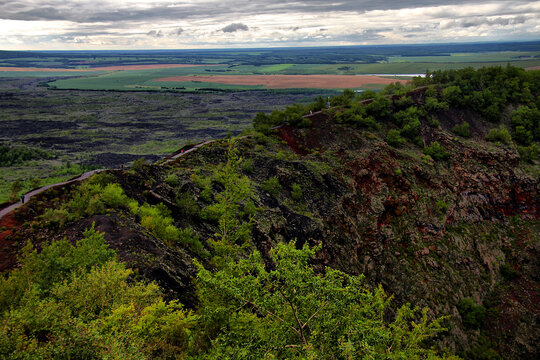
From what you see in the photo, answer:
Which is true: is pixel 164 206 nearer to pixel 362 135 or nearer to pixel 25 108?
pixel 362 135

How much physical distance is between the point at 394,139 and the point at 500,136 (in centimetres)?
1890

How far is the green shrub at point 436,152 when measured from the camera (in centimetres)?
4732

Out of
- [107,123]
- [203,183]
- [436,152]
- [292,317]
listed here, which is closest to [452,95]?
[436,152]

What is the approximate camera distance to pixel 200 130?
89.8 m

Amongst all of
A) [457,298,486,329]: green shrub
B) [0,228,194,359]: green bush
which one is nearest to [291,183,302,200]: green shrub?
[457,298,486,329]: green shrub

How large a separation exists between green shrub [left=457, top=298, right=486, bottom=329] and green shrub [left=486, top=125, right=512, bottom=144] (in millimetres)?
30632

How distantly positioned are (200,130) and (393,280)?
68.8 metres

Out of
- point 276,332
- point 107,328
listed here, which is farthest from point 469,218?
point 107,328

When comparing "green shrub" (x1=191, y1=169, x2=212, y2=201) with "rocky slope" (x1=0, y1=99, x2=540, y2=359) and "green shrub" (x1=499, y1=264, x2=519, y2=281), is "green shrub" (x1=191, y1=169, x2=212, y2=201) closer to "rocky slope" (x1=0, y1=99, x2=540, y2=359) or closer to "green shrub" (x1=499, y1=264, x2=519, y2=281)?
"rocky slope" (x1=0, y1=99, x2=540, y2=359)

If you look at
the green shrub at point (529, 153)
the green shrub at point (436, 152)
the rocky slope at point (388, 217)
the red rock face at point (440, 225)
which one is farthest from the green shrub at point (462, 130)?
the green shrub at point (529, 153)

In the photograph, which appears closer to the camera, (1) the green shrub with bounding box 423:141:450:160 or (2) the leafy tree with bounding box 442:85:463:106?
(1) the green shrub with bounding box 423:141:450:160

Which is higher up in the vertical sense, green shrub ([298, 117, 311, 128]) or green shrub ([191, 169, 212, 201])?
green shrub ([298, 117, 311, 128])

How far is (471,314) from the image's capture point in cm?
3278

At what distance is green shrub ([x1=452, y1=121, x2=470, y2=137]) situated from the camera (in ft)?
171
